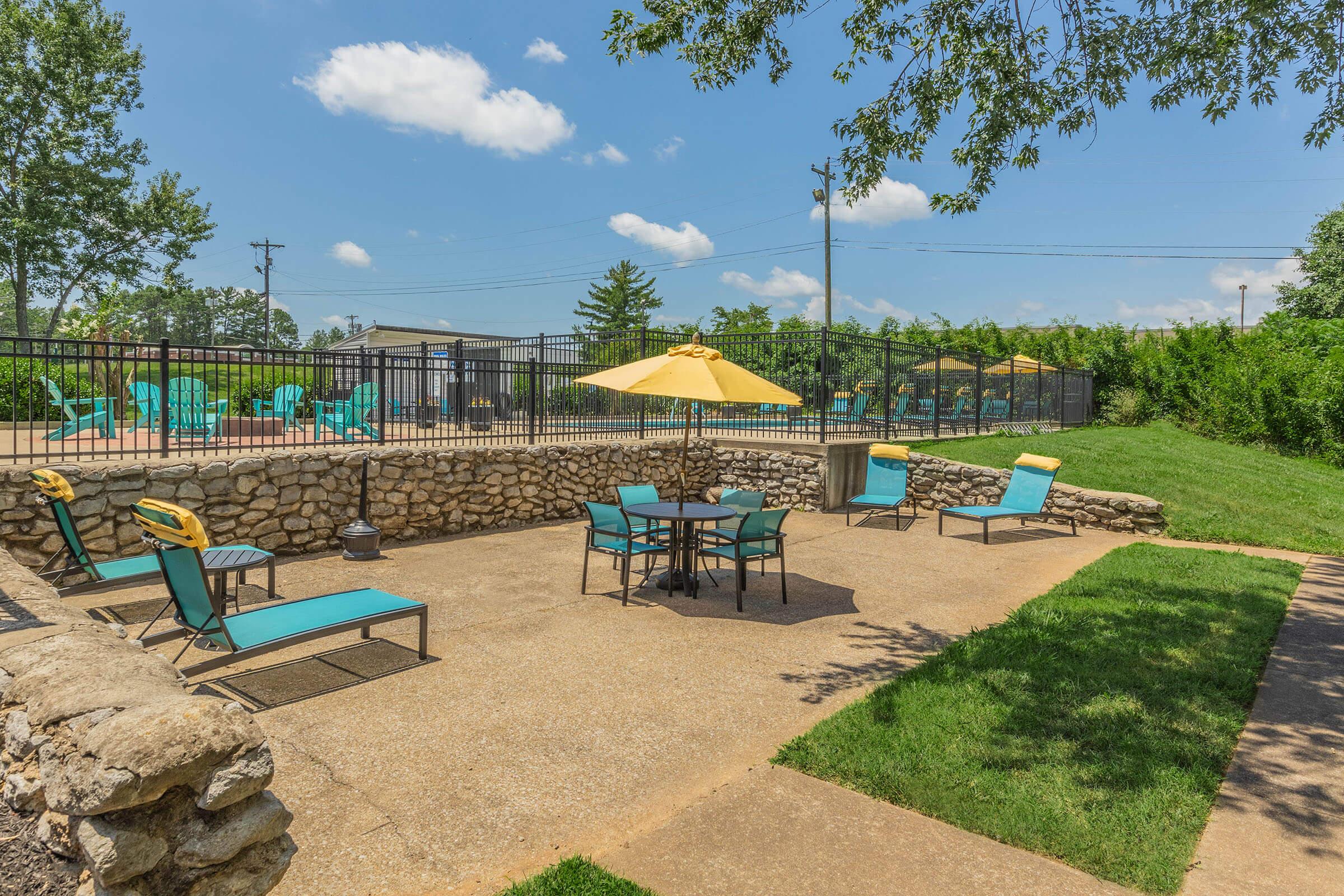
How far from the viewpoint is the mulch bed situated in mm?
2201

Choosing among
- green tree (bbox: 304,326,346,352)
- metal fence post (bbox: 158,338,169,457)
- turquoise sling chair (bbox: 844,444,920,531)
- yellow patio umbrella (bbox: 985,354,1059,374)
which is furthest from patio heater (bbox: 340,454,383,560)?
green tree (bbox: 304,326,346,352)

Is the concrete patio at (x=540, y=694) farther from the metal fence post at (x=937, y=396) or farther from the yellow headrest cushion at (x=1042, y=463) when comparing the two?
the metal fence post at (x=937, y=396)

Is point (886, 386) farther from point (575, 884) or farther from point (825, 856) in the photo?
point (575, 884)

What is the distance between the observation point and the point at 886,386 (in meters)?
13.7

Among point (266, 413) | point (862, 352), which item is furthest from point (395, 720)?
point (266, 413)

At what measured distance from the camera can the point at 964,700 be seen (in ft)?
14.2

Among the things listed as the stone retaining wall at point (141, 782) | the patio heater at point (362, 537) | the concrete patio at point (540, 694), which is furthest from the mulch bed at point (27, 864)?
the patio heater at point (362, 537)

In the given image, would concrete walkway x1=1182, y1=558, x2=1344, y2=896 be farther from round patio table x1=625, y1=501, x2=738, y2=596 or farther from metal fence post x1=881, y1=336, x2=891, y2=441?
metal fence post x1=881, y1=336, x2=891, y2=441

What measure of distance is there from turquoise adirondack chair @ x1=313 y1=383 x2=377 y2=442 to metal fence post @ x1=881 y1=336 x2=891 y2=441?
8.81 meters

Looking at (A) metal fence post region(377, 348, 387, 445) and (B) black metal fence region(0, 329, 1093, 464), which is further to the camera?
(A) metal fence post region(377, 348, 387, 445)

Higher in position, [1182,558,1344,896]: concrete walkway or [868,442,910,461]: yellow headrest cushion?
[868,442,910,461]: yellow headrest cushion

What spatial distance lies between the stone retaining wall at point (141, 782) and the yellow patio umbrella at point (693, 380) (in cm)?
417

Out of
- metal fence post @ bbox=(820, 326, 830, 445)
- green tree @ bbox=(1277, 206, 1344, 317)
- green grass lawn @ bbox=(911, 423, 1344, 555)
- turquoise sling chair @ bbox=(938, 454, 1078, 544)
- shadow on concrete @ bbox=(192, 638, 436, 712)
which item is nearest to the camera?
shadow on concrete @ bbox=(192, 638, 436, 712)

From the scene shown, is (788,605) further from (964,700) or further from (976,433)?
(976,433)
